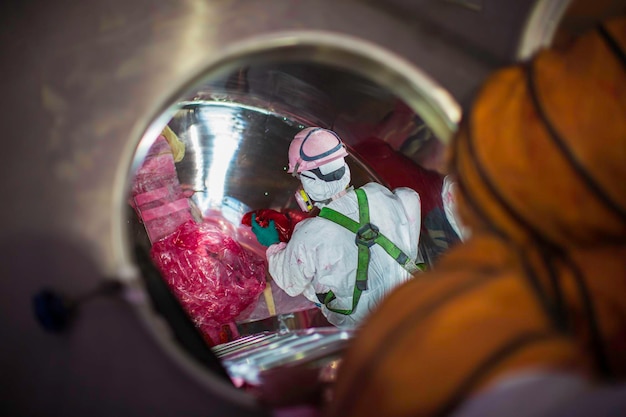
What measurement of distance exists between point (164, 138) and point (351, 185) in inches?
20.6

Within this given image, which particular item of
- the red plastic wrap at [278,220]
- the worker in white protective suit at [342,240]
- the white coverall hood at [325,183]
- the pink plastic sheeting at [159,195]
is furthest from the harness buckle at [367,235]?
the pink plastic sheeting at [159,195]

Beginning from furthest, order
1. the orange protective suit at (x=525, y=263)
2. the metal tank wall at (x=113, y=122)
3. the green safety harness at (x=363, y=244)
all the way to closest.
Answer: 1. the green safety harness at (x=363, y=244)
2. the metal tank wall at (x=113, y=122)
3. the orange protective suit at (x=525, y=263)

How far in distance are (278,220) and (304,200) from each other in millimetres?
102

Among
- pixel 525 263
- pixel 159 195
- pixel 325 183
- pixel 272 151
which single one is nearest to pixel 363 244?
pixel 325 183

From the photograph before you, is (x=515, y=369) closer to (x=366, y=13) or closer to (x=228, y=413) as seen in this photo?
A: (x=228, y=413)

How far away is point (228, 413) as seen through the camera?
560 millimetres

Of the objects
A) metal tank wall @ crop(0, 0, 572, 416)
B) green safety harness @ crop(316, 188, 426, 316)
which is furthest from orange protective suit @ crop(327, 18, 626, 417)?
green safety harness @ crop(316, 188, 426, 316)

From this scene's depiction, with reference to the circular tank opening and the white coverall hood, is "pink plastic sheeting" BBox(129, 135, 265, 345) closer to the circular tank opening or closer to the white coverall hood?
the circular tank opening

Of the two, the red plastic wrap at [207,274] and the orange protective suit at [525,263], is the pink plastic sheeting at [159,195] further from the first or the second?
the orange protective suit at [525,263]

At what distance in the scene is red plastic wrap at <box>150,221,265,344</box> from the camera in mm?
1419

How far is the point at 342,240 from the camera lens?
1.40m

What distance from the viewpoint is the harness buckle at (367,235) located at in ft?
4.59

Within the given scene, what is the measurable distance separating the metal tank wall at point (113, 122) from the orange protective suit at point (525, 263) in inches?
4.3

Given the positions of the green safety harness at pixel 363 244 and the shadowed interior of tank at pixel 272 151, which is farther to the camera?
the green safety harness at pixel 363 244
